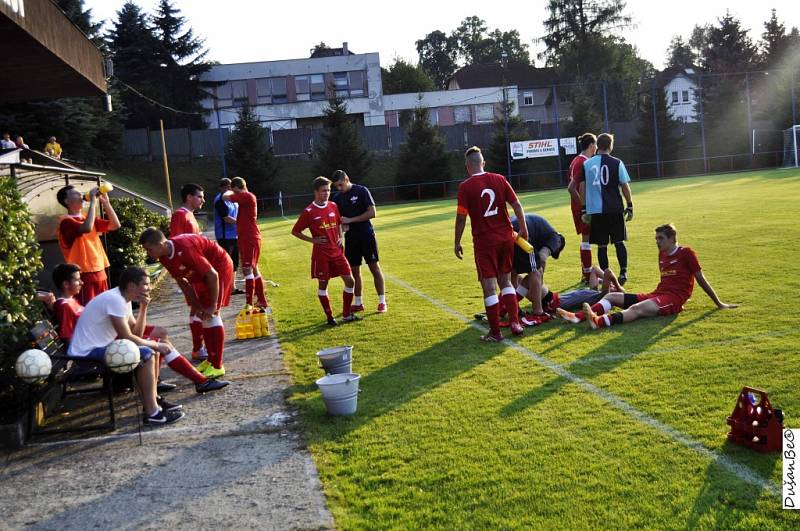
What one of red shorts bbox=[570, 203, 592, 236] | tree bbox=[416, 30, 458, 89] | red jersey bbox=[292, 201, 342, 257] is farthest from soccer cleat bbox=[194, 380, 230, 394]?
tree bbox=[416, 30, 458, 89]

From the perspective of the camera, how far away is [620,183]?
10.1m

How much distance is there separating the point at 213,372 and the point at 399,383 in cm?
194

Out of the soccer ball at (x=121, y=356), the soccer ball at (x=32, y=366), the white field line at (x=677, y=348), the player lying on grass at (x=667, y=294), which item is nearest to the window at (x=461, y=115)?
the player lying on grass at (x=667, y=294)

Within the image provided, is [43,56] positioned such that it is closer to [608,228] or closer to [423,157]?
[608,228]

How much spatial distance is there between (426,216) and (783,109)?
120ft

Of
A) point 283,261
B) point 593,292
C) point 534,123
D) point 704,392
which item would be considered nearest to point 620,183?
point 593,292

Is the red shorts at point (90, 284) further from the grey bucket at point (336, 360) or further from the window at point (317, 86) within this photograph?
the window at point (317, 86)

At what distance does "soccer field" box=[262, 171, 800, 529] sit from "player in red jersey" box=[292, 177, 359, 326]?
498mm

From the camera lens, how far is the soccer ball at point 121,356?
5.50 meters

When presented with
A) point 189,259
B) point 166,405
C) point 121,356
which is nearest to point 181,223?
point 189,259

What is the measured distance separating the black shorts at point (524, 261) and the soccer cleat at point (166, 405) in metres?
4.19

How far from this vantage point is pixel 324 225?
368 inches

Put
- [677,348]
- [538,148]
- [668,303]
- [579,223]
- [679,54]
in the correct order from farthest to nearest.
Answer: [679,54] < [538,148] < [579,223] < [668,303] < [677,348]

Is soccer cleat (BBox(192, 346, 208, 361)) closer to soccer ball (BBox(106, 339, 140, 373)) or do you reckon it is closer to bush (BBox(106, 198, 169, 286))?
soccer ball (BBox(106, 339, 140, 373))
